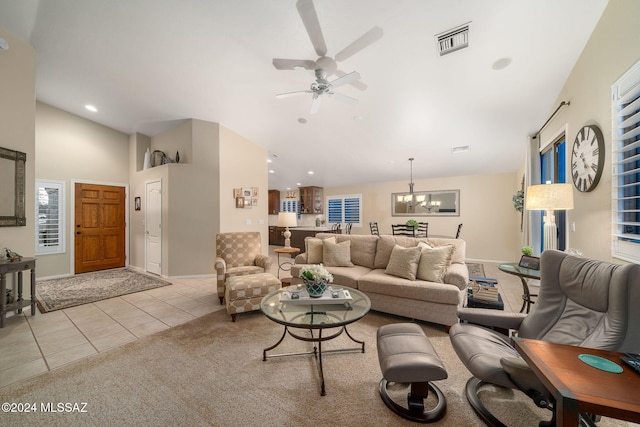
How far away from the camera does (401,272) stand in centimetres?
299

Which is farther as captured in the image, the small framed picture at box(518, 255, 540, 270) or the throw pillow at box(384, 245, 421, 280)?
the throw pillow at box(384, 245, 421, 280)

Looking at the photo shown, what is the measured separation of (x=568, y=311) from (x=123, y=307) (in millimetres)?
4678

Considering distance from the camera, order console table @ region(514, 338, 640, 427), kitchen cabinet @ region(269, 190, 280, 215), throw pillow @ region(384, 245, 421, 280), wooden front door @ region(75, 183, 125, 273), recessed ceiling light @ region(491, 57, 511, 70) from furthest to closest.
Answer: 1. kitchen cabinet @ region(269, 190, 280, 215)
2. wooden front door @ region(75, 183, 125, 273)
3. throw pillow @ region(384, 245, 421, 280)
4. recessed ceiling light @ region(491, 57, 511, 70)
5. console table @ region(514, 338, 640, 427)

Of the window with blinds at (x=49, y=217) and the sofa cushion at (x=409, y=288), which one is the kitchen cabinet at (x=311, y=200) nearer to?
the sofa cushion at (x=409, y=288)

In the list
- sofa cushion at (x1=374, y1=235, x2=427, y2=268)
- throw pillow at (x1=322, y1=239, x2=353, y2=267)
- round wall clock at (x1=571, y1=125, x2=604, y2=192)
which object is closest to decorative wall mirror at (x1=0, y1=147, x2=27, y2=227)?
throw pillow at (x1=322, y1=239, x2=353, y2=267)

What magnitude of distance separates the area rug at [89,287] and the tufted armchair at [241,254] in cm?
146

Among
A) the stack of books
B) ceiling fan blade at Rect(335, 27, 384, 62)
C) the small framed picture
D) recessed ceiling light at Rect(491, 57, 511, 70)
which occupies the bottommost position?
the stack of books

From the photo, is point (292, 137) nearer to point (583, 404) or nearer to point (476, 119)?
point (476, 119)

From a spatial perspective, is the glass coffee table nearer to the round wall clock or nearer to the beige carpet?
the beige carpet

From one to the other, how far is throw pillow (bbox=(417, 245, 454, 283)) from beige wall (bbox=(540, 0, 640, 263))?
1232 millimetres

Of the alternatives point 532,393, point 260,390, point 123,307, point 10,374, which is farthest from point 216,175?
point 532,393

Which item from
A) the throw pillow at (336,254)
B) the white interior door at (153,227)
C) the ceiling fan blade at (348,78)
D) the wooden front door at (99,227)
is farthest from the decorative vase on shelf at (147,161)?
the ceiling fan blade at (348,78)

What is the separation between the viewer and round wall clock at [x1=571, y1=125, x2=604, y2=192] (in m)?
2.09

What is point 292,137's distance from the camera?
521 cm
